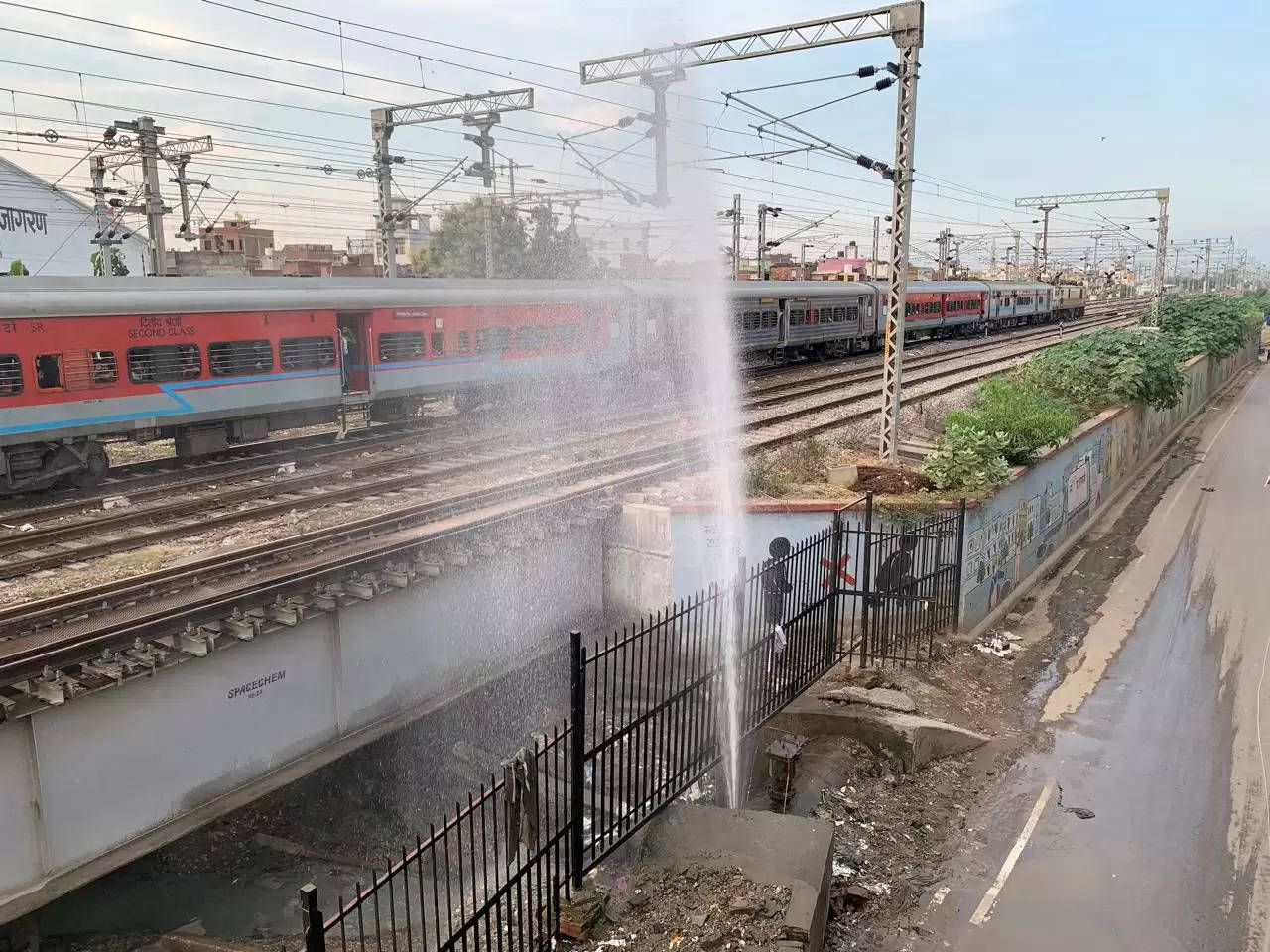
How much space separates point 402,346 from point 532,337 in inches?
151

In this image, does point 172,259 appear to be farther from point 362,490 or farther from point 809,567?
point 809,567

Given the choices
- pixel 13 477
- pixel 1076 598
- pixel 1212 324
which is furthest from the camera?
pixel 1212 324

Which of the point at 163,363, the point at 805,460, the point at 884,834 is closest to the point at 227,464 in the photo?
the point at 163,363

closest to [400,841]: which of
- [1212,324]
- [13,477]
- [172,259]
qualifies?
[13,477]

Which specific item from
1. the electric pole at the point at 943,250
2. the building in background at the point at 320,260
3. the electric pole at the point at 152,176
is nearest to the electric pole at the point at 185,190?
the electric pole at the point at 152,176

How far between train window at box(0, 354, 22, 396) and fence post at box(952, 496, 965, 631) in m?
12.8

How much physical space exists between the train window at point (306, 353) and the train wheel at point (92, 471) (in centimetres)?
344

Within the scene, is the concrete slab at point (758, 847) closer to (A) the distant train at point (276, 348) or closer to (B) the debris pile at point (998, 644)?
(B) the debris pile at point (998, 644)

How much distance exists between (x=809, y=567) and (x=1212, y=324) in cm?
3376

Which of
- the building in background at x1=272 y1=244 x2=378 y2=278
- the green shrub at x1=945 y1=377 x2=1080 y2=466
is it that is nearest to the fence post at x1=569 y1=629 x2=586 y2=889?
the green shrub at x1=945 y1=377 x2=1080 y2=466

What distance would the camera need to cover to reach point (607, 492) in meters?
12.6

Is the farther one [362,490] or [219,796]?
[362,490]

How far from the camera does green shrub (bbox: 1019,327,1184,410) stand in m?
18.2

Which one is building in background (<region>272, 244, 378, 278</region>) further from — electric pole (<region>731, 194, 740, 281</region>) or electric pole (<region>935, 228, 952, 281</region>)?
electric pole (<region>935, 228, 952, 281</region>)
